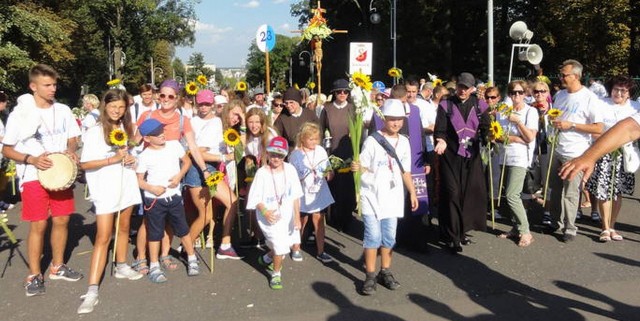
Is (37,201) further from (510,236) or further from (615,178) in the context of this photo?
(615,178)

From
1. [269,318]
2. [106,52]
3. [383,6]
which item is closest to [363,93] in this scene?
[269,318]

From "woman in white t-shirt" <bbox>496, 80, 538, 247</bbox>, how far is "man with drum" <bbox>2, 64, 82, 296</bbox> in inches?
187

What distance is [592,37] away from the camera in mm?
29594

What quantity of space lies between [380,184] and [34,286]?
3341 mm

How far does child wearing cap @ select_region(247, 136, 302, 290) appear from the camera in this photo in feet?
16.0

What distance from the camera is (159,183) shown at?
502 centimetres

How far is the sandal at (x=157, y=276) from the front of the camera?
512 cm

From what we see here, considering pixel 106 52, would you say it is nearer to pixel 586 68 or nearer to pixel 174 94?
pixel 586 68

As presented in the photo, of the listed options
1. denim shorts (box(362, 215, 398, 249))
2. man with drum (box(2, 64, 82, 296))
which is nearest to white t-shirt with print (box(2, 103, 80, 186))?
man with drum (box(2, 64, 82, 296))

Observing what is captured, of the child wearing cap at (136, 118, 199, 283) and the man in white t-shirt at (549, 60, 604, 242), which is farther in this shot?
the man in white t-shirt at (549, 60, 604, 242)

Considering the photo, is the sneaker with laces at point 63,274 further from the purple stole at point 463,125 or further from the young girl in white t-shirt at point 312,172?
the purple stole at point 463,125

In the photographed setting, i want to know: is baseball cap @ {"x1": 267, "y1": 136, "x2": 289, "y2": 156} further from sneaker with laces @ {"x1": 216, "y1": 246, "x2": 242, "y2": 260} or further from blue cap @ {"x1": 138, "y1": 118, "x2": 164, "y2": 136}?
sneaker with laces @ {"x1": 216, "y1": 246, "x2": 242, "y2": 260}

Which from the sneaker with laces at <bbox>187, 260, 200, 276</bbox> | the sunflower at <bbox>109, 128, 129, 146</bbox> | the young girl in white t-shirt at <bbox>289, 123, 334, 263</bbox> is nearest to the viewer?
the sunflower at <bbox>109, 128, 129, 146</bbox>

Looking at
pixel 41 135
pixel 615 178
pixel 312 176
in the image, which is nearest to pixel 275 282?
pixel 312 176
